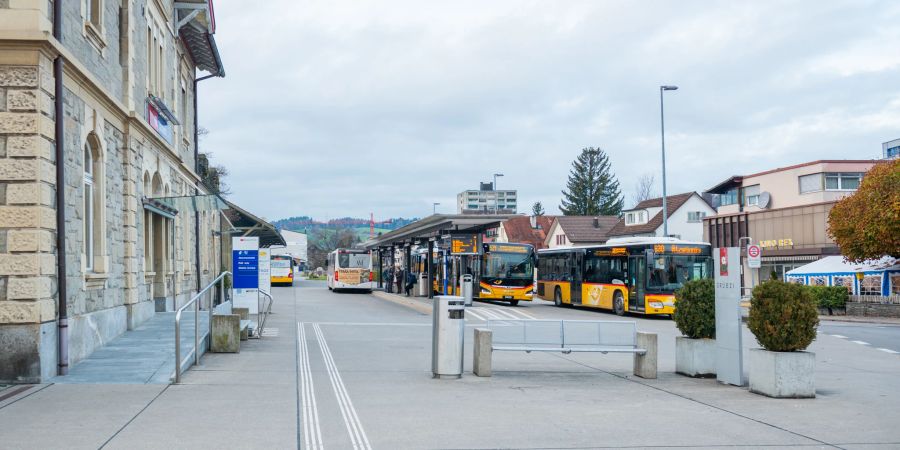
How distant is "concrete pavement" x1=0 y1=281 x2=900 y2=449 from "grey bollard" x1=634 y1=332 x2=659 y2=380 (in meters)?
0.25

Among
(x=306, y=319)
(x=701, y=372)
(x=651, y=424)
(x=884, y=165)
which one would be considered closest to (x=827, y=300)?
(x=884, y=165)

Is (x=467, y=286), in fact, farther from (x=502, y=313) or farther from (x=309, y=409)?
(x=309, y=409)

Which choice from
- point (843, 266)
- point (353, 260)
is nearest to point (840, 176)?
point (843, 266)

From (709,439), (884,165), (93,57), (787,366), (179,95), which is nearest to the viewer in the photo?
(709,439)

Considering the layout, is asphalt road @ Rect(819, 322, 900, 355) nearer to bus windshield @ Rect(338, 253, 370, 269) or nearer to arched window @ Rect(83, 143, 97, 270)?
arched window @ Rect(83, 143, 97, 270)

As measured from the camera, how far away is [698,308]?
12773 mm

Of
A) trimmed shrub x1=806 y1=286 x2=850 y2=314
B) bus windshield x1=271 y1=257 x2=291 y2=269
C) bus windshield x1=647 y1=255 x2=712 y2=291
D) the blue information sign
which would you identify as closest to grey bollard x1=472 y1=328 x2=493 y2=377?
the blue information sign

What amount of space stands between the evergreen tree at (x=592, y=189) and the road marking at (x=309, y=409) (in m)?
89.5

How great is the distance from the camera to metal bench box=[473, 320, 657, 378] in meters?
12.7

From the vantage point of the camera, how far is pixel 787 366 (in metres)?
10.7

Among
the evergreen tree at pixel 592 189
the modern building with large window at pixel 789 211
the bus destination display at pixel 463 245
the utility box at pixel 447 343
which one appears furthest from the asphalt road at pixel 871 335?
the evergreen tree at pixel 592 189

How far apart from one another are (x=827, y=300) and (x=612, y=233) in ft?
Result: 149

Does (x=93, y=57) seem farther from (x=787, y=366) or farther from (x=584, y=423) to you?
(x=787, y=366)

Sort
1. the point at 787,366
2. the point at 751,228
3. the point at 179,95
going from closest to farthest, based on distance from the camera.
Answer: the point at 787,366 < the point at 179,95 < the point at 751,228
